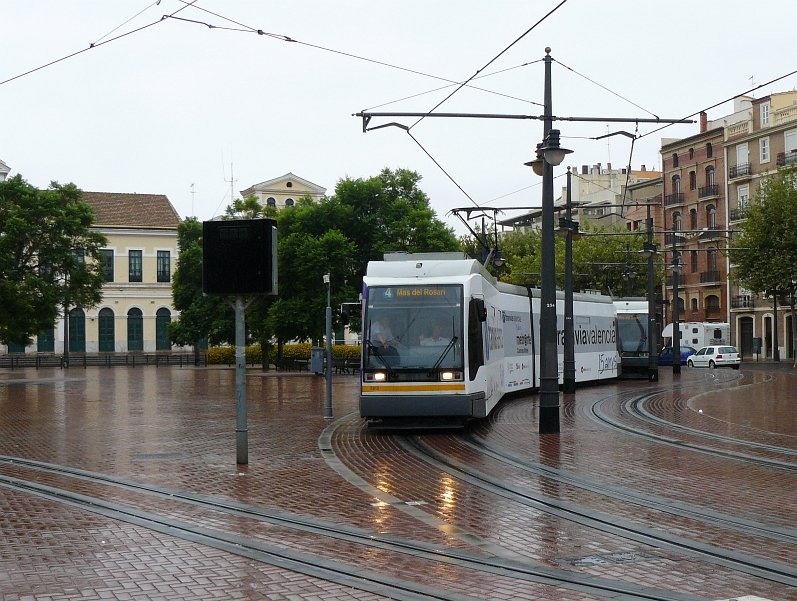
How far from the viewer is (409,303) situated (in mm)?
18078

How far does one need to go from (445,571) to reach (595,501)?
3626mm

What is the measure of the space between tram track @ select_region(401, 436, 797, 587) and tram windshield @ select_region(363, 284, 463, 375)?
3.75 meters

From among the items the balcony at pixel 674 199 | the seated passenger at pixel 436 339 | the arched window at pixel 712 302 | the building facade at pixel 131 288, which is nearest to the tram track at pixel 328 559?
the seated passenger at pixel 436 339

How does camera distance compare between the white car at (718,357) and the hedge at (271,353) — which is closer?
the white car at (718,357)

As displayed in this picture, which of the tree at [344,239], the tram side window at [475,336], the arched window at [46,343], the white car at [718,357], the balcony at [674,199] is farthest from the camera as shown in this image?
the balcony at [674,199]

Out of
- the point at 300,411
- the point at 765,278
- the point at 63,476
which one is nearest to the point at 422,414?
the point at 63,476

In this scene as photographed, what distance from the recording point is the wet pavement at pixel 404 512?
24.6 ft

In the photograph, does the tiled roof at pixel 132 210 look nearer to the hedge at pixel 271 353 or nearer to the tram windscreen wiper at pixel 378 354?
the hedge at pixel 271 353

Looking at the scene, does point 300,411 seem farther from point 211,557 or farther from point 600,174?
point 600,174

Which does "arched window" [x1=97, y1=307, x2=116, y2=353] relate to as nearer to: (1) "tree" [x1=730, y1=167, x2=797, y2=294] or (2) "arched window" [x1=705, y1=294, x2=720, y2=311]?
(2) "arched window" [x1=705, y1=294, x2=720, y2=311]

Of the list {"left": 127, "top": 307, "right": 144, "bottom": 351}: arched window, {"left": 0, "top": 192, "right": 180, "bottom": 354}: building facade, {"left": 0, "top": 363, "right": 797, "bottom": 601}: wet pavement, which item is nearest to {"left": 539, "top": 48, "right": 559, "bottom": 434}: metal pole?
{"left": 0, "top": 363, "right": 797, "bottom": 601}: wet pavement

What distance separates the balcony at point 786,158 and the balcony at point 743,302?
35.3 feet

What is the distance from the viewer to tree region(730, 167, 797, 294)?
193 feet

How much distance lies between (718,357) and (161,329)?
44867 millimetres
